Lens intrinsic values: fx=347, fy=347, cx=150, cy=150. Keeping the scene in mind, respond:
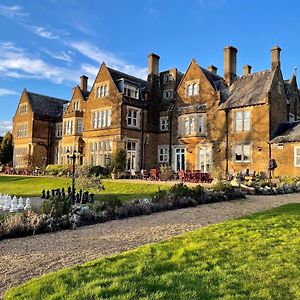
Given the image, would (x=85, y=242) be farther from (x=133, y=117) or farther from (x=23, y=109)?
(x=23, y=109)

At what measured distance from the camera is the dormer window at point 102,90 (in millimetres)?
37562

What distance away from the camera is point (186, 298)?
4.54m

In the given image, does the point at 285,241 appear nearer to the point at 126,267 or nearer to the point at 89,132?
the point at 126,267

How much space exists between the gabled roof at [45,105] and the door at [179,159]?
2175 cm

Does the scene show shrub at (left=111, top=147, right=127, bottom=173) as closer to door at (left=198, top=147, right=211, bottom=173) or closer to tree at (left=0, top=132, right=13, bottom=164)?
door at (left=198, top=147, right=211, bottom=173)

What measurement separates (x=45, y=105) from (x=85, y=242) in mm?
45781

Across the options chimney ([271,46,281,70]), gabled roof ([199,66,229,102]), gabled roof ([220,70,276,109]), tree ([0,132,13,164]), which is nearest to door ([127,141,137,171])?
gabled roof ([220,70,276,109])

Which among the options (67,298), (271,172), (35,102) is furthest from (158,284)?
(35,102)

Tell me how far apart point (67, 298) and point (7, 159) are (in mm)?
56023

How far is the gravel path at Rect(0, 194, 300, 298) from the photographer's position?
20.2 ft

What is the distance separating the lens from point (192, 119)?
35000 mm

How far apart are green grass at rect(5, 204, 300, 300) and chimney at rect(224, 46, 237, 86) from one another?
1118 inches

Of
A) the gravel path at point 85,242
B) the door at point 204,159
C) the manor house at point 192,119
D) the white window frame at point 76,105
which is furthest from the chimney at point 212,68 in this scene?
the gravel path at point 85,242

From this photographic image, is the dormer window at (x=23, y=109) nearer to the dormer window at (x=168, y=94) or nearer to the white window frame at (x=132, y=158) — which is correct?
the white window frame at (x=132, y=158)
